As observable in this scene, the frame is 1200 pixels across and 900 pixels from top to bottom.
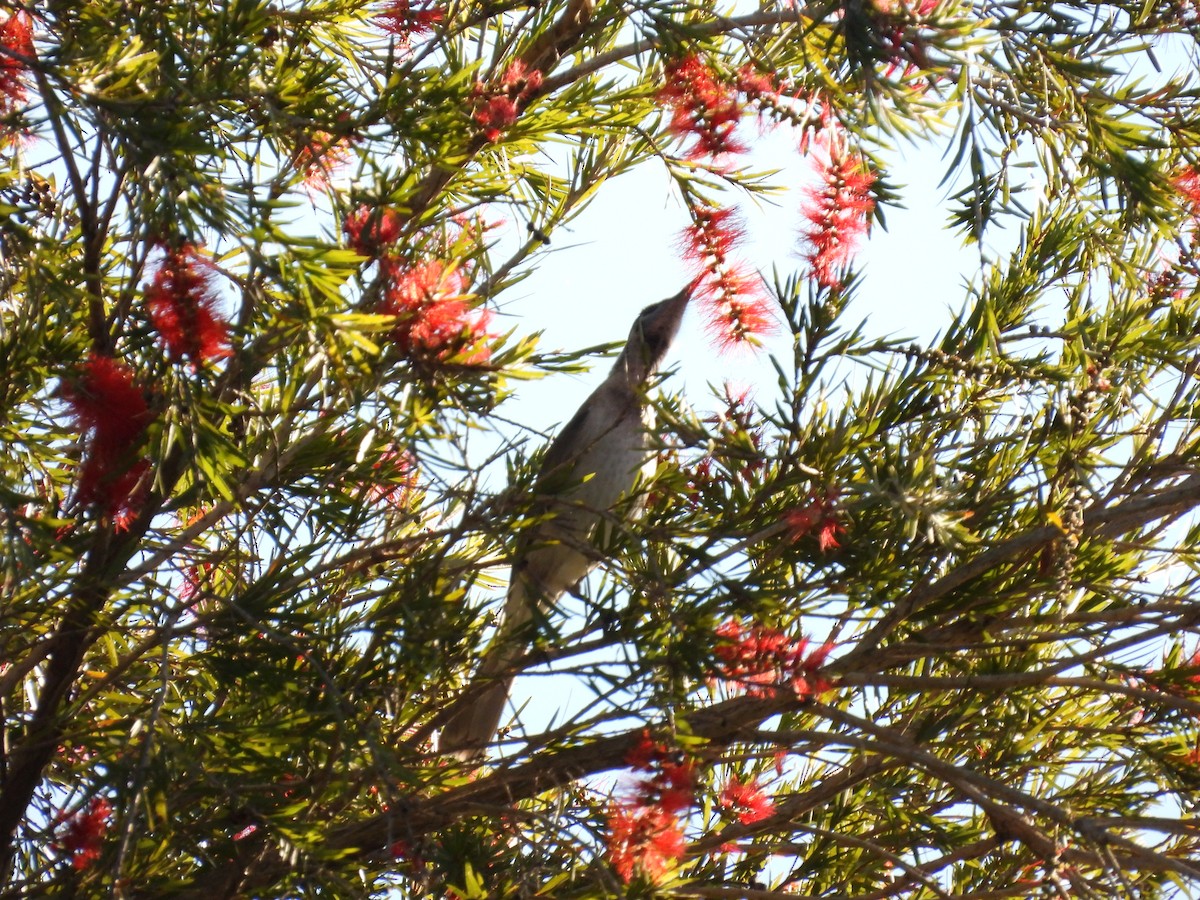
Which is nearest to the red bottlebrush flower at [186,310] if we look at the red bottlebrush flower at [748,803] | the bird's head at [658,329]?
the red bottlebrush flower at [748,803]

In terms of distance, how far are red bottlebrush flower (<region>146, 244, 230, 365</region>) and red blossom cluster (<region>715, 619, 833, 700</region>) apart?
0.78 metres

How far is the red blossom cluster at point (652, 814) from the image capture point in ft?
5.38

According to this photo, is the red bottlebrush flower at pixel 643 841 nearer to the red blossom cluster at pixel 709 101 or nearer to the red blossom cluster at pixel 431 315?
the red blossom cluster at pixel 431 315

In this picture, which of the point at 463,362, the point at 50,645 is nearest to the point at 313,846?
the point at 50,645

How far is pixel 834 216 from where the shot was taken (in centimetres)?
189

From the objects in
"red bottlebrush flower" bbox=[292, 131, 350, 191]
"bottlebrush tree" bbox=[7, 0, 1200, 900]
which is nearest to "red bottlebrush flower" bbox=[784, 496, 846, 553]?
"bottlebrush tree" bbox=[7, 0, 1200, 900]

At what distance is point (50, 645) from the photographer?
2.12 metres

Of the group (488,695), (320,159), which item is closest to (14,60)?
(320,159)

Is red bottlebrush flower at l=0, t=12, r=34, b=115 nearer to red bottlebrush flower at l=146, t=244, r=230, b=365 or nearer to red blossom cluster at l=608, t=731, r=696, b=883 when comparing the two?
red bottlebrush flower at l=146, t=244, r=230, b=365

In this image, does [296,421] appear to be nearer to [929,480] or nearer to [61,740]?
[61,740]

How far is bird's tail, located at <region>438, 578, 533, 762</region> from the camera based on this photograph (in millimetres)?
2035

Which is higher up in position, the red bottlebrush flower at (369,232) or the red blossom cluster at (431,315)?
the red bottlebrush flower at (369,232)

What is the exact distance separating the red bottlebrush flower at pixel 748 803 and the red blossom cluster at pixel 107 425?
3.87 ft

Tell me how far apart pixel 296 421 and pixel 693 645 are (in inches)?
38.0
